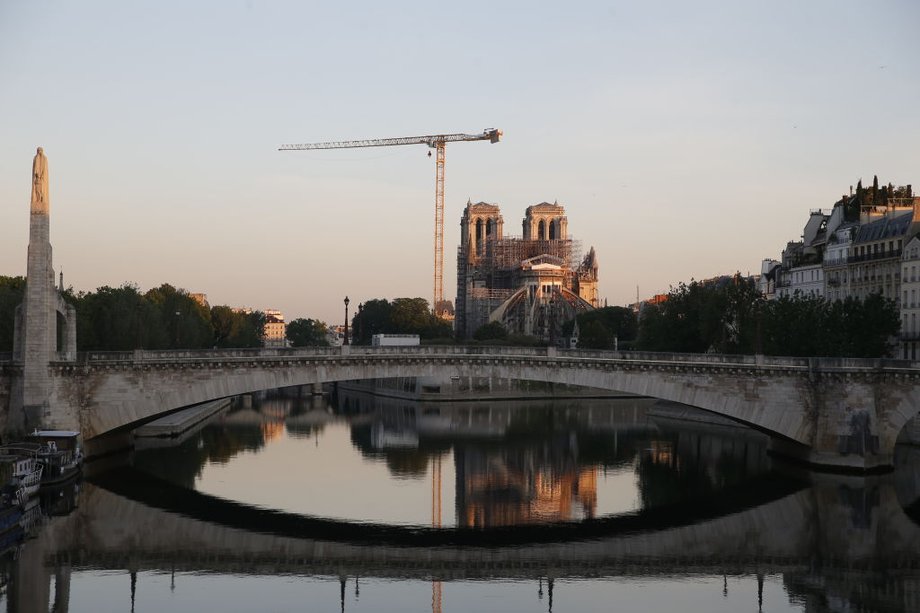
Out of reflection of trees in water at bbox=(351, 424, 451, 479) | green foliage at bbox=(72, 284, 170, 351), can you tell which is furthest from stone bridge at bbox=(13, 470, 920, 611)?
green foliage at bbox=(72, 284, 170, 351)

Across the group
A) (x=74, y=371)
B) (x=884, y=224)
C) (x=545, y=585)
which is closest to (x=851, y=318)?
(x=884, y=224)

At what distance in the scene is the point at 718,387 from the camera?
53562 mm

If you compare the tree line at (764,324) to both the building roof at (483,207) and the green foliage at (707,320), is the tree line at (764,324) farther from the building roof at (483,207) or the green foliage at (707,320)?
the building roof at (483,207)

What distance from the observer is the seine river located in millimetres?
32031

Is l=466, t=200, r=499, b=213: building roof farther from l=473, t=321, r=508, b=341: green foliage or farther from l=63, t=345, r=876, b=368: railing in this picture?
l=63, t=345, r=876, b=368: railing

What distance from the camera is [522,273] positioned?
163125 millimetres

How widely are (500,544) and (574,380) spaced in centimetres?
1596

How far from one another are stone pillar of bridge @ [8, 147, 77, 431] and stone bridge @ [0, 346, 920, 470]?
245mm

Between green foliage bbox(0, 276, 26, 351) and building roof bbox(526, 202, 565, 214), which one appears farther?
building roof bbox(526, 202, 565, 214)

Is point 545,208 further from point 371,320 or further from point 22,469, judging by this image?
point 22,469

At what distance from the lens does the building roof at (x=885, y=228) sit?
67375mm

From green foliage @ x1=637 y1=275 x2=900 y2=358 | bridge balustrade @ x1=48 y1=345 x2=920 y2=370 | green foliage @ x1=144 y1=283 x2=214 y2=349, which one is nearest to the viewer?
bridge balustrade @ x1=48 y1=345 x2=920 y2=370

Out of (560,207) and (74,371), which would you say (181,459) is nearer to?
(74,371)

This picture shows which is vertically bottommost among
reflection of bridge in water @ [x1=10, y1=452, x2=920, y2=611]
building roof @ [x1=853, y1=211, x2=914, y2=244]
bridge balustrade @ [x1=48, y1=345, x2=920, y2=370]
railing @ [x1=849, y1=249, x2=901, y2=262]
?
reflection of bridge in water @ [x1=10, y1=452, x2=920, y2=611]
